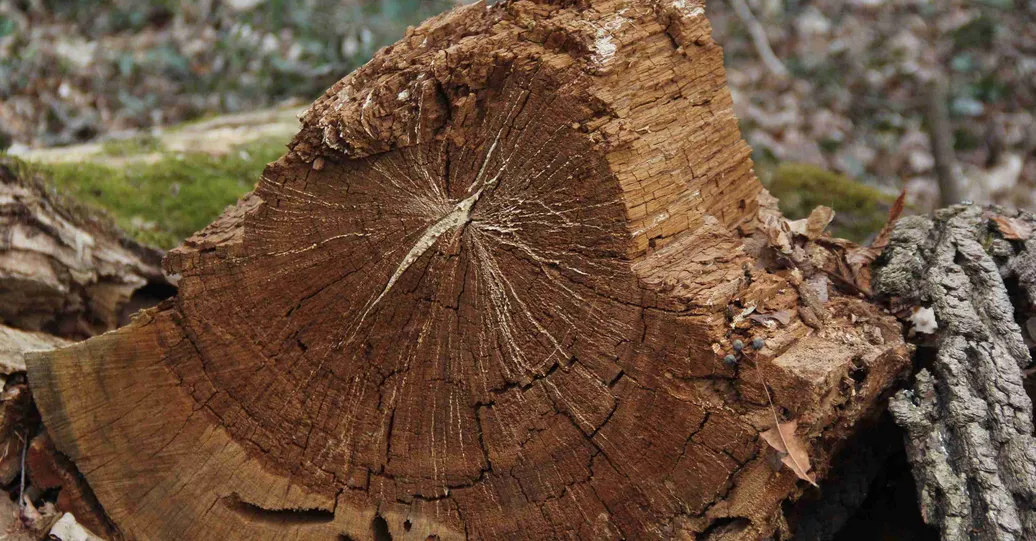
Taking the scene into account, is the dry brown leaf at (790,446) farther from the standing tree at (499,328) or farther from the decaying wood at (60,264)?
the decaying wood at (60,264)

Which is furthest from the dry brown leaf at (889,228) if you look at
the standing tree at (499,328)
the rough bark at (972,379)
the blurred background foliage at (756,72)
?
the blurred background foliage at (756,72)

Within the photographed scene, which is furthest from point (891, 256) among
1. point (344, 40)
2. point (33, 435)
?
point (344, 40)

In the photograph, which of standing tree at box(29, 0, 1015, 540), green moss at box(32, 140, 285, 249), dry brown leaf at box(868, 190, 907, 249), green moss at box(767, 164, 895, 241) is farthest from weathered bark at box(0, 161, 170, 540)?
green moss at box(767, 164, 895, 241)

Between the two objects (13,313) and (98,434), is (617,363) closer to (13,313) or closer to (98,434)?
(98,434)

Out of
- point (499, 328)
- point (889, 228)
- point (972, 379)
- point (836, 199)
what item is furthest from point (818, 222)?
point (836, 199)

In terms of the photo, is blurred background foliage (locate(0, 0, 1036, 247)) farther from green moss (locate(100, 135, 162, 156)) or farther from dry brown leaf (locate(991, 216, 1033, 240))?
dry brown leaf (locate(991, 216, 1033, 240))

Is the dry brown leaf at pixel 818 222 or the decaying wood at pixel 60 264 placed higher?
the decaying wood at pixel 60 264
